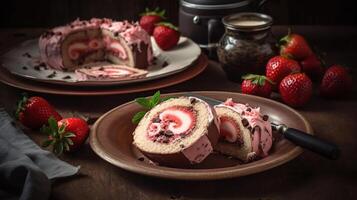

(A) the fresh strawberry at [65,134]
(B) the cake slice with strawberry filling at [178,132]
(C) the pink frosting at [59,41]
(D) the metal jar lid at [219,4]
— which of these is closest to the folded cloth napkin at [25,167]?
(A) the fresh strawberry at [65,134]

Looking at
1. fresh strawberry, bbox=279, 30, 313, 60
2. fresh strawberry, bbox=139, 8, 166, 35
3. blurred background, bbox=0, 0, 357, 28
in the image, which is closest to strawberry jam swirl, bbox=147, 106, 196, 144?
fresh strawberry, bbox=279, 30, 313, 60

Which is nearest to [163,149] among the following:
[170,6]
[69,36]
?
[69,36]

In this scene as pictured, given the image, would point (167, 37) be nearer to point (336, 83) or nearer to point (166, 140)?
point (336, 83)

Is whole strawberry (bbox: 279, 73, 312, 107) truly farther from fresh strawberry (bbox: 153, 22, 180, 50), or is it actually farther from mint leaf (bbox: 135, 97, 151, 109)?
fresh strawberry (bbox: 153, 22, 180, 50)

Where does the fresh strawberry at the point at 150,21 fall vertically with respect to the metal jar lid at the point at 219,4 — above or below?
below

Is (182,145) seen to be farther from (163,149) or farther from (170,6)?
(170,6)

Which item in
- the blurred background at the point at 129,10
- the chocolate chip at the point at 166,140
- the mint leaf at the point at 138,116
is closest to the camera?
the chocolate chip at the point at 166,140

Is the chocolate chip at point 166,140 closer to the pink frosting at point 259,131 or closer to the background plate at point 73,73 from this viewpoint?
the pink frosting at point 259,131

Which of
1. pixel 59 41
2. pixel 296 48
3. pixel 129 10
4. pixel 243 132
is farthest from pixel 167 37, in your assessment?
pixel 243 132
